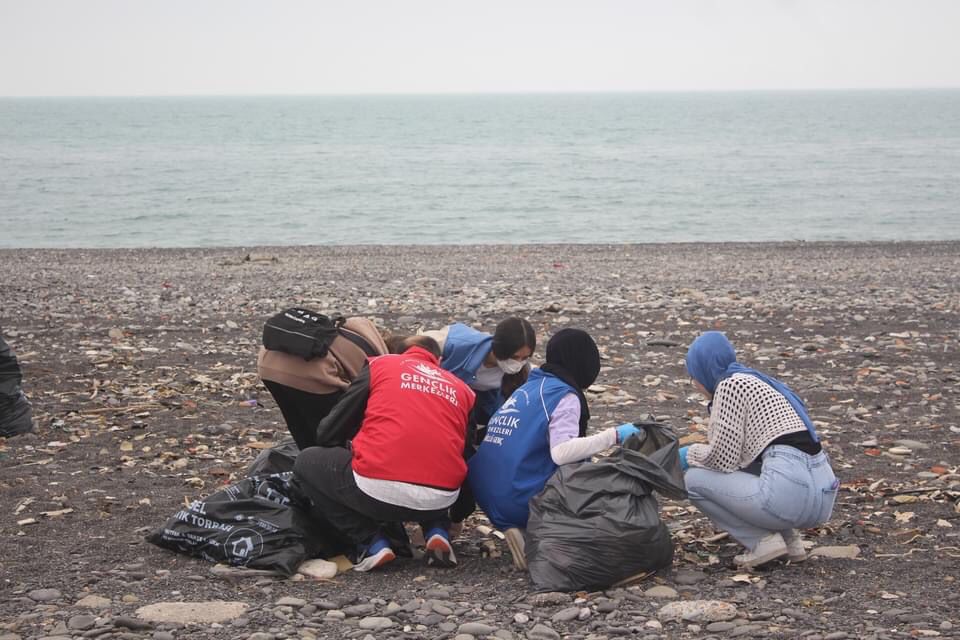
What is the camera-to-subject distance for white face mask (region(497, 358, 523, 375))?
6035mm

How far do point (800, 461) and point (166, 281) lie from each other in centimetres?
1398

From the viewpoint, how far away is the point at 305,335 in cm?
643

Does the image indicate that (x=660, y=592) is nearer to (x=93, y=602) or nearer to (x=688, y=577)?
(x=688, y=577)

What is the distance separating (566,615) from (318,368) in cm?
239

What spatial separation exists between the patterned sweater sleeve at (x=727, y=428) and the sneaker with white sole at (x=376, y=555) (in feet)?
5.62

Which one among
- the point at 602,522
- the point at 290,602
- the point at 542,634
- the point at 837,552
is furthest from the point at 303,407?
the point at 837,552

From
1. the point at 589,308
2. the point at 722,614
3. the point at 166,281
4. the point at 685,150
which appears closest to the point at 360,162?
the point at 685,150

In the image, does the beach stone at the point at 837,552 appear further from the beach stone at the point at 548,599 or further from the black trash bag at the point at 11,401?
the black trash bag at the point at 11,401

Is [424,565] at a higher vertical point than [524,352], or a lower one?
lower

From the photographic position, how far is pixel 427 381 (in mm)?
5555

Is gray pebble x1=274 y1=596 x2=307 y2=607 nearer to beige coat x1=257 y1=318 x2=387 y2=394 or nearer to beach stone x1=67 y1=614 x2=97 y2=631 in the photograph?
beach stone x1=67 y1=614 x2=97 y2=631

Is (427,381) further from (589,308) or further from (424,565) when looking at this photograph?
(589,308)

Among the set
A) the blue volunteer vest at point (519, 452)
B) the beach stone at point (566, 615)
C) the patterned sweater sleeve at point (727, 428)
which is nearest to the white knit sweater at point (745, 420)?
the patterned sweater sleeve at point (727, 428)

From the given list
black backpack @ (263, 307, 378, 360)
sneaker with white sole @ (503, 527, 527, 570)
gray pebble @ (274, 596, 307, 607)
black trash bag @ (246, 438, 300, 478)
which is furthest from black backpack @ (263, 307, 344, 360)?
gray pebble @ (274, 596, 307, 607)
